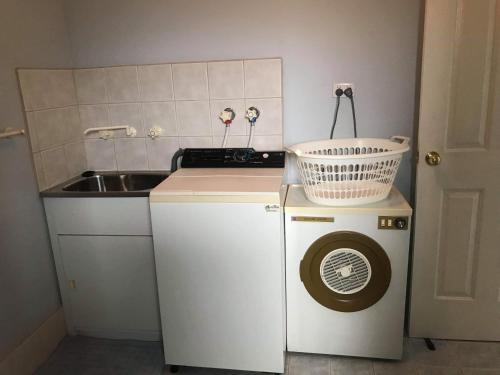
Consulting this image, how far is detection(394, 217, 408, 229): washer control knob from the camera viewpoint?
6.07 feet

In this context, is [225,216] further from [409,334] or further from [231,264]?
[409,334]

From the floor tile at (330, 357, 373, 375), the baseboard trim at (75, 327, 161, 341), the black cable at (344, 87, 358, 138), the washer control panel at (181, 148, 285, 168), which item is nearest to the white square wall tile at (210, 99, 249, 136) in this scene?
the washer control panel at (181, 148, 285, 168)

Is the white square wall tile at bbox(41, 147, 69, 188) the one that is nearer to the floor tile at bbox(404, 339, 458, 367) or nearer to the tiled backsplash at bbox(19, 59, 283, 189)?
the tiled backsplash at bbox(19, 59, 283, 189)

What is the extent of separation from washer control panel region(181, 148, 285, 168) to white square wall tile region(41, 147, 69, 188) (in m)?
0.68

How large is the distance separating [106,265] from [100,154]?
2.38 ft

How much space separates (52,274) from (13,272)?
0.30m

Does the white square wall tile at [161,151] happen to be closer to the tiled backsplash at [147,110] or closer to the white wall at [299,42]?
the tiled backsplash at [147,110]

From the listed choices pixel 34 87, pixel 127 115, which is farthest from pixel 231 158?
pixel 34 87

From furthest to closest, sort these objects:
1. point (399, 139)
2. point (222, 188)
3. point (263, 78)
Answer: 1. point (263, 78)
2. point (399, 139)
3. point (222, 188)

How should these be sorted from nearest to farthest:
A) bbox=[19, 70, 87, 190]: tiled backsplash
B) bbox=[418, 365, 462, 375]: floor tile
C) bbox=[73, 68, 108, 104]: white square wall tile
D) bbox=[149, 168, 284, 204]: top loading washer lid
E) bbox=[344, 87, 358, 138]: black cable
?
1. bbox=[149, 168, 284, 204]: top loading washer lid
2. bbox=[418, 365, 462, 375]: floor tile
3. bbox=[19, 70, 87, 190]: tiled backsplash
4. bbox=[344, 87, 358, 138]: black cable
5. bbox=[73, 68, 108, 104]: white square wall tile

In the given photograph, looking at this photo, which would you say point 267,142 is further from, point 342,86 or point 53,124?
point 53,124

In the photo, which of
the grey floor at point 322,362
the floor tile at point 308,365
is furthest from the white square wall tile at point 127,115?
the floor tile at point 308,365

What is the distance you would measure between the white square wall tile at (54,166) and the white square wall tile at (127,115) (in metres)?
0.35

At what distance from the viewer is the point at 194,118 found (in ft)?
7.92
